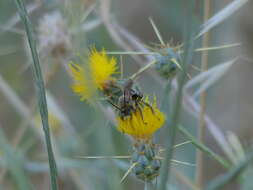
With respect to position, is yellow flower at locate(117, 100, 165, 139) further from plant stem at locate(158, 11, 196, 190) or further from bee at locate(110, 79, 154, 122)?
plant stem at locate(158, 11, 196, 190)

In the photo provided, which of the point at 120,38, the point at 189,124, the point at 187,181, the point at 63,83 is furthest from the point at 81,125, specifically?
the point at 187,181

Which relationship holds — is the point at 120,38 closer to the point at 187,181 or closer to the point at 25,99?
the point at 187,181

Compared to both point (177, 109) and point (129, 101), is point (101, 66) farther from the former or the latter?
point (177, 109)

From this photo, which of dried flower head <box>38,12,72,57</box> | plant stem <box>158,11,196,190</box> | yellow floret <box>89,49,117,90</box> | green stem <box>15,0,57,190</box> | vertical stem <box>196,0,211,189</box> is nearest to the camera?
plant stem <box>158,11,196,190</box>

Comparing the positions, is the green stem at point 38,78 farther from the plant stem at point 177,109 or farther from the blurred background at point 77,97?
the blurred background at point 77,97

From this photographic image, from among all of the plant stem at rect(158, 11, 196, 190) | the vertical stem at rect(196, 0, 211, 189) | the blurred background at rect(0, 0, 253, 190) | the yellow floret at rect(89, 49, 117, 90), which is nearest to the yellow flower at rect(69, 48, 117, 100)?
the yellow floret at rect(89, 49, 117, 90)

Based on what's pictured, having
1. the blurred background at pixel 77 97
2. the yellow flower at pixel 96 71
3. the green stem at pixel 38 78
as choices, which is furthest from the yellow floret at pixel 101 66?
the blurred background at pixel 77 97
